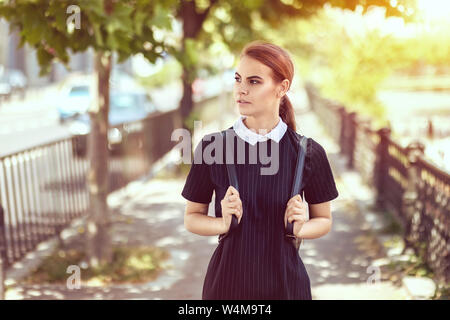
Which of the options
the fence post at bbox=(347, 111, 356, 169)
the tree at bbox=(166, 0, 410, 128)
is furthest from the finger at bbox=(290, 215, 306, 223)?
the fence post at bbox=(347, 111, 356, 169)

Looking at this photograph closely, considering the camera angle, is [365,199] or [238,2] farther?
[238,2]

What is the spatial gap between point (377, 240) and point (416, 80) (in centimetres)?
4102

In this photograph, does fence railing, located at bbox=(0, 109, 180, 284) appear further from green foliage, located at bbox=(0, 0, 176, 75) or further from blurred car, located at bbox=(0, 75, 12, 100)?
blurred car, located at bbox=(0, 75, 12, 100)

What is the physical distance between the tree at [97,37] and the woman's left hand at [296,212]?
3.15m

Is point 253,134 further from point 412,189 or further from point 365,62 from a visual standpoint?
point 365,62

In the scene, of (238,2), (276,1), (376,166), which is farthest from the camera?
(238,2)

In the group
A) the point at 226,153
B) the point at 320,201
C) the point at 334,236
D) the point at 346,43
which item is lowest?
the point at 334,236

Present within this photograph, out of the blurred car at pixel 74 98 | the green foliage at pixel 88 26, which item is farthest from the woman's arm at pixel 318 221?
the blurred car at pixel 74 98

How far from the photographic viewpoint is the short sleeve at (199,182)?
8.66 feet
